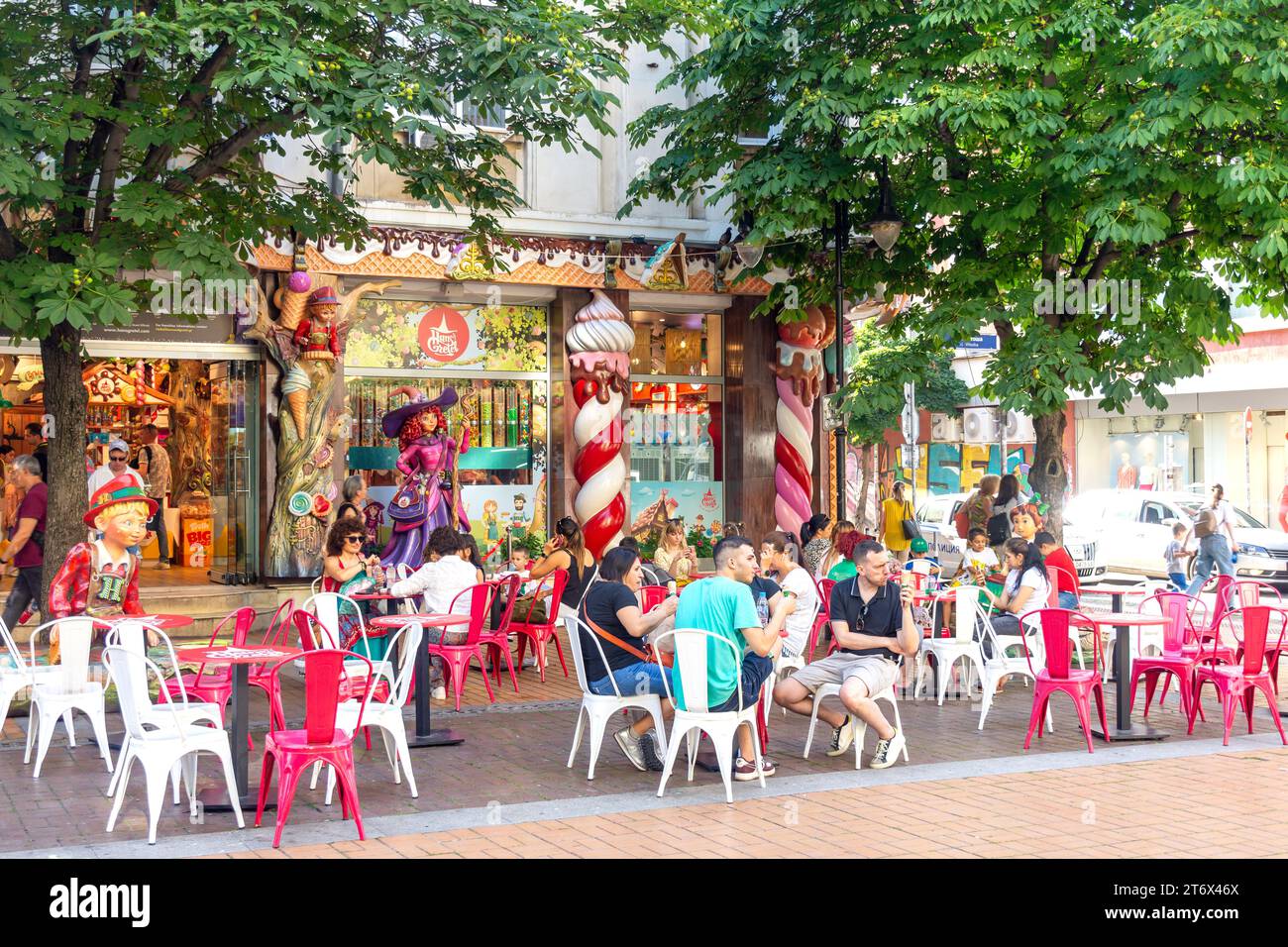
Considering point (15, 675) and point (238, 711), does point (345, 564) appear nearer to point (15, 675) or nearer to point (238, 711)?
point (15, 675)

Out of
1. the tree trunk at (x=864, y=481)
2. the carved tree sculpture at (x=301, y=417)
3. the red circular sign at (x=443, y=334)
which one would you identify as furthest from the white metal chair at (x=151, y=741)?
the tree trunk at (x=864, y=481)

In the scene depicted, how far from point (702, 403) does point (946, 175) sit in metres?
5.80

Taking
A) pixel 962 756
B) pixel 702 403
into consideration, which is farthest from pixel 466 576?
pixel 702 403

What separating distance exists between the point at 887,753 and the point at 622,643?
1.77m

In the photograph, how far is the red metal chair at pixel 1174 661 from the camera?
9.34 metres

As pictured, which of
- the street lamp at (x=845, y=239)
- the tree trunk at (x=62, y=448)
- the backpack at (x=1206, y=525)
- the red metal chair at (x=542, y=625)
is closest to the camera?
the tree trunk at (x=62, y=448)

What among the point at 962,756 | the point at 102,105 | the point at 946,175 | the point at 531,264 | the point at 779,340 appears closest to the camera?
the point at 962,756

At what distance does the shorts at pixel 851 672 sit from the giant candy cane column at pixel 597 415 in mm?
7953

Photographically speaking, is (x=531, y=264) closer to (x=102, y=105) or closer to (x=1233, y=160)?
(x=102, y=105)

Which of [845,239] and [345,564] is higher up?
[845,239]

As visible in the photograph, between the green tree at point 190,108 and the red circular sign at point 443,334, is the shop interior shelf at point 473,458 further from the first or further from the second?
the green tree at point 190,108

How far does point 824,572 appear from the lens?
38.7ft

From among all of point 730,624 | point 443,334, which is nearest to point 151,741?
point 730,624

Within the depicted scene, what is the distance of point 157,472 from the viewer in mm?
17359
